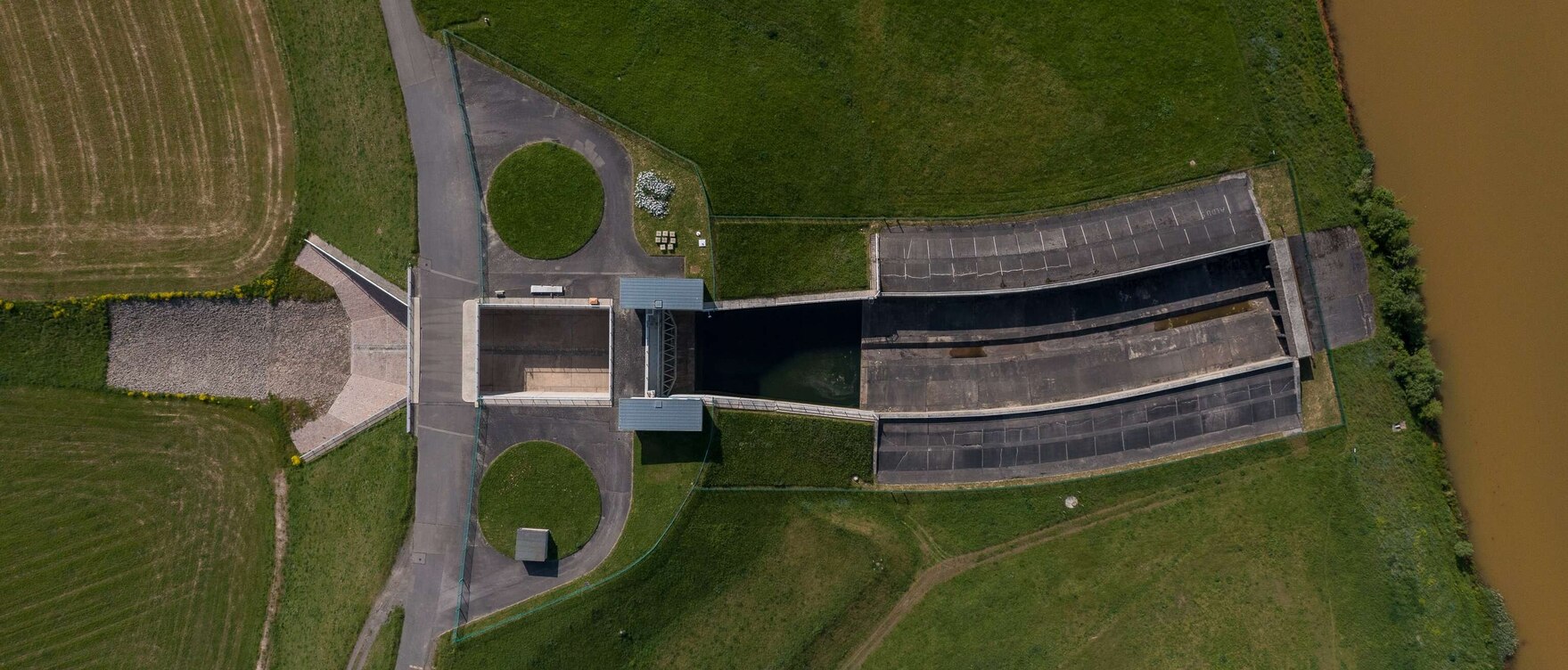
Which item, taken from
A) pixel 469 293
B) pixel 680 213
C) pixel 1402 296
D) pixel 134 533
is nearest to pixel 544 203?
pixel 469 293

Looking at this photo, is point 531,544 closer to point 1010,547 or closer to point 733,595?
point 733,595

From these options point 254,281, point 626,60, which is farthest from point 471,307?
point 626,60

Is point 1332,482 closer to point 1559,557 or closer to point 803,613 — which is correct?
point 1559,557

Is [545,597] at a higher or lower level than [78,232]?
lower

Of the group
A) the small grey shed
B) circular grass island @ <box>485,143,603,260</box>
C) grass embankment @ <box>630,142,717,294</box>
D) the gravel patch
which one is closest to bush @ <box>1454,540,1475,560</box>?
grass embankment @ <box>630,142,717,294</box>

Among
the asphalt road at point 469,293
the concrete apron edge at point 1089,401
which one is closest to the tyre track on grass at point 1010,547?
the concrete apron edge at point 1089,401

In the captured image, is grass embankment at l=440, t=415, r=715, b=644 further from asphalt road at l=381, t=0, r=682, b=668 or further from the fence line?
the fence line

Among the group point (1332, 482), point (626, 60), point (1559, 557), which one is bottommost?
point (1559, 557)

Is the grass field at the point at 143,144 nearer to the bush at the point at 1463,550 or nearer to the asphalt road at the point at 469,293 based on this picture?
the asphalt road at the point at 469,293
